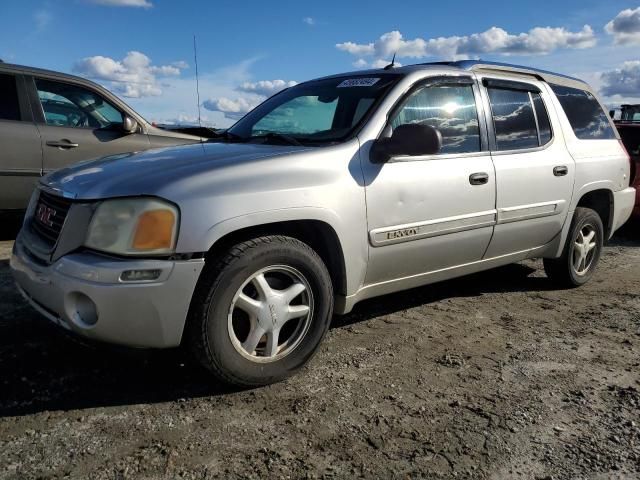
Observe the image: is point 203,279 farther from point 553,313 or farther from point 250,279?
point 553,313

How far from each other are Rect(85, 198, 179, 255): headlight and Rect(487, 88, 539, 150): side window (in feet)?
7.96

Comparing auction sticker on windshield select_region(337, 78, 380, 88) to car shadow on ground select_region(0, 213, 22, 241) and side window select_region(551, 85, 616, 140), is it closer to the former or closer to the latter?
side window select_region(551, 85, 616, 140)

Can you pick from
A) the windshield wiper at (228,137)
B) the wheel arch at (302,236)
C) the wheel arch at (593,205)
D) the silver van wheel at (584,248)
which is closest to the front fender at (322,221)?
the wheel arch at (302,236)

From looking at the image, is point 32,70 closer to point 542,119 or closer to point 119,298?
point 119,298

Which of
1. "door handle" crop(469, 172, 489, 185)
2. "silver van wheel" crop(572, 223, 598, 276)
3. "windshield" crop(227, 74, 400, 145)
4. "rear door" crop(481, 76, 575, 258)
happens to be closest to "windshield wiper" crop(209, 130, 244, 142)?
"windshield" crop(227, 74, 400, 145)

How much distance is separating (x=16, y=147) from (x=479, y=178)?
4340 mm

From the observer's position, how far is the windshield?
336cm

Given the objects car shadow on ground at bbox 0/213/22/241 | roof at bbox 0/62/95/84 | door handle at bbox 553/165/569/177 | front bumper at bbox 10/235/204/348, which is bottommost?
car shadow on ground at bbox 0/213/22/241

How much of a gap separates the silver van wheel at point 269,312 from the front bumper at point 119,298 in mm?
273

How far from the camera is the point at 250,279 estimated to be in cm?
269

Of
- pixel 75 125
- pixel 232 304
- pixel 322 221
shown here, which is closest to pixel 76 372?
pixel 232 304

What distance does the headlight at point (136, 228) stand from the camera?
96.5 inches

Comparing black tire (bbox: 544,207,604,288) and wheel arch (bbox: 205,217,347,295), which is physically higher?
wheel arch (bbox: 205,217,347,295)

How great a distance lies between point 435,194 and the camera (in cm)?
A: 339
